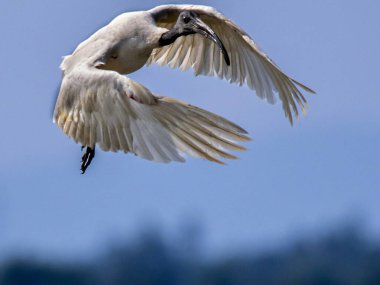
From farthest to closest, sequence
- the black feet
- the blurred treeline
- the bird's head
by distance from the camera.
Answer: the blurred treeline < the black feet < the bird's head

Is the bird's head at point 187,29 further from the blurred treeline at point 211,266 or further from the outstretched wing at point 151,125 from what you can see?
the blurred treeline at point 211,266

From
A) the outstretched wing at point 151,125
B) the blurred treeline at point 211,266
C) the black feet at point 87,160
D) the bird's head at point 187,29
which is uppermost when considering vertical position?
the bird's head at point 187,29

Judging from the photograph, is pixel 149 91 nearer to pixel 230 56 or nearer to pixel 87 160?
pixel 87 160

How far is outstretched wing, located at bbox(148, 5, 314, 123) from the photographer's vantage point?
546 inches

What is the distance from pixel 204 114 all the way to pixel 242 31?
2.20 meters

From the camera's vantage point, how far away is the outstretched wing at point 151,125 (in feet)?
39.1

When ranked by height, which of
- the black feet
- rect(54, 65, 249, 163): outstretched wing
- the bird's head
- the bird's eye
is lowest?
the black feet

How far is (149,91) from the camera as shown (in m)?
12.1

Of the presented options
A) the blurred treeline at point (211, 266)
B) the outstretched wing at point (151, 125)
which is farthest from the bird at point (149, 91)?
the blurred treeline at point (211, 266)

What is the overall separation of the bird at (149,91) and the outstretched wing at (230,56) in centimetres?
1

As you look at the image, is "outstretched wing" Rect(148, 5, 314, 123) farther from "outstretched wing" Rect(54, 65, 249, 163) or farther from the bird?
"outstretched wing" Rect(54, 65, 249, 163)

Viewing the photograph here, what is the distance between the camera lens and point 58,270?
11694cm

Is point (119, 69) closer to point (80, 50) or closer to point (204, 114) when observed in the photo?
point (80, 50)

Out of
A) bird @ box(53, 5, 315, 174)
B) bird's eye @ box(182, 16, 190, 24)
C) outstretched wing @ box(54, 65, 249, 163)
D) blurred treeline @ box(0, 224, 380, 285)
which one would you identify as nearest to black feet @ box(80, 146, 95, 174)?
bird @ box(53, 5, 315, 174)
